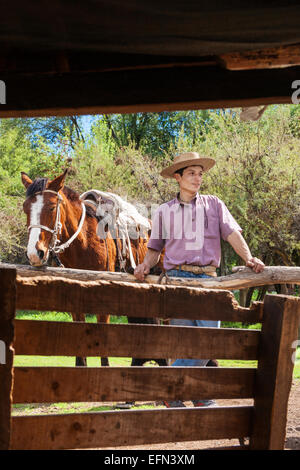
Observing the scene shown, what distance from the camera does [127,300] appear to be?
2615 mm

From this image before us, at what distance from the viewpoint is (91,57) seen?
324 cm

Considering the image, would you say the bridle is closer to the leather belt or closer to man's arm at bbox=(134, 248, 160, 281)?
man's arm at bbox=(134, 248, 160, 281)

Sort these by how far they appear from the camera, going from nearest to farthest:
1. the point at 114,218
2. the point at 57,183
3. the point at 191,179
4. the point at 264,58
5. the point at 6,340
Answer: the point at 6,340, the point at 264,58, the point at 191,179, the point at 57,183, the point at 114,218

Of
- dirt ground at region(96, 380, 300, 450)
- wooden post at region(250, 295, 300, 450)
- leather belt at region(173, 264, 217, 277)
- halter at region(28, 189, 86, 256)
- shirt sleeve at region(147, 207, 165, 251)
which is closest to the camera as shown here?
wooden post at region(250, 295, 300, 450)

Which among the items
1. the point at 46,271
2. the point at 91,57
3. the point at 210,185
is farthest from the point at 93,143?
the point at 91,57

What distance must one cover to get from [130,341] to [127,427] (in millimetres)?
417

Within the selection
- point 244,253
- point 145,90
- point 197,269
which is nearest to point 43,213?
point 197,269

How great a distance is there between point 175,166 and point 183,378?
281 cm

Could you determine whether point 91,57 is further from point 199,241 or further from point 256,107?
point 199,241

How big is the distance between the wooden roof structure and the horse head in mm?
3014

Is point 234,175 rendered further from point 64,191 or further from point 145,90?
point 145,90

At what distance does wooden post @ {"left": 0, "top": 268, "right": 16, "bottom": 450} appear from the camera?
227 centimetres

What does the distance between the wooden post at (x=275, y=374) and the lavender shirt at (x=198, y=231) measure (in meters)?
1.78

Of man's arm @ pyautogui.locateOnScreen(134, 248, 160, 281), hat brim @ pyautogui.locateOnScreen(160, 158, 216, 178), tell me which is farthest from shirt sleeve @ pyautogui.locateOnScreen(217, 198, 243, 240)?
man's arm @ pyautogui.locateOnScreen(134, 248, 160, 281)
